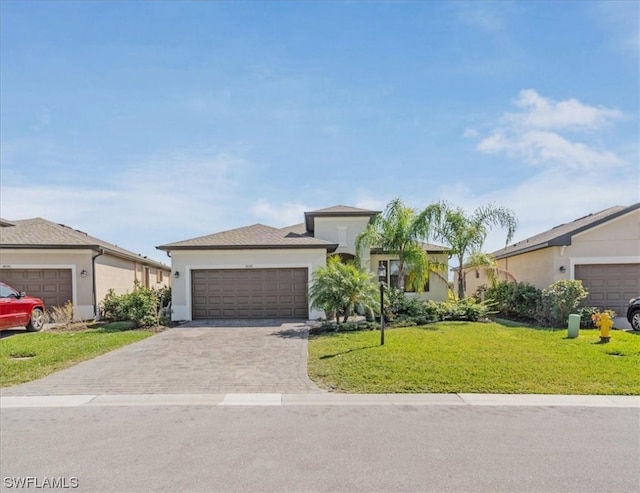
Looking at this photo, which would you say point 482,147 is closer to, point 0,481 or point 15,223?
point 0,481

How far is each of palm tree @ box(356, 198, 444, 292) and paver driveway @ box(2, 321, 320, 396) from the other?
5273 mm

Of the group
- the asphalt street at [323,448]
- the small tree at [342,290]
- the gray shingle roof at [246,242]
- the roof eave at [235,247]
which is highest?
the gray shingle roof at [246,242]

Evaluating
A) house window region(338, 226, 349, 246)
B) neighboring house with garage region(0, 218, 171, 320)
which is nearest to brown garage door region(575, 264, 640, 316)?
house window region(338, 226, 349, 246)

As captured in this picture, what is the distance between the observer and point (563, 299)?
501 inches

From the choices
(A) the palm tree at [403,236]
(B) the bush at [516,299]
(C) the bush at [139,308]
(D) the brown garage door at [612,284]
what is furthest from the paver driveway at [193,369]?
(D) the brown garage door at [612,284]

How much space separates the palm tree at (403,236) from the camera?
14.6m

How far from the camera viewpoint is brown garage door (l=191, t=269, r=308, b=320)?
15469 millimetres

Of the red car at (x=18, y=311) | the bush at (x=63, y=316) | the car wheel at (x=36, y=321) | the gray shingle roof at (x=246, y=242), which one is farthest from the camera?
the gray shingle roof at (x=246, y=242)

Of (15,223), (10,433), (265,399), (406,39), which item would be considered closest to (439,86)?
(406,39)

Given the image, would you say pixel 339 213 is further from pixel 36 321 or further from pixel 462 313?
pixel 36 321

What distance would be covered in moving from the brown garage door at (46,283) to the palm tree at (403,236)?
39.6 feet

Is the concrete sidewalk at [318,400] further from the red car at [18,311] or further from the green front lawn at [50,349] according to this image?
the red car at [18,311]

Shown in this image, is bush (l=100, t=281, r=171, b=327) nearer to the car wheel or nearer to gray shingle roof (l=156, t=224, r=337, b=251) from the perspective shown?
gray shingle roof (l=156, t=224, r=337, b=251)

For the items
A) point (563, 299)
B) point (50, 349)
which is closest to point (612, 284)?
point (563, 299)
